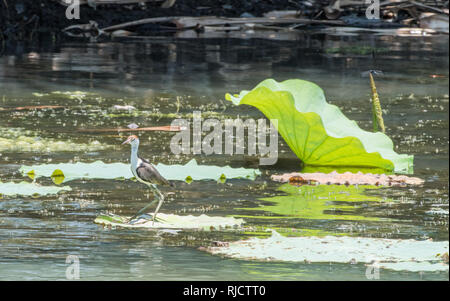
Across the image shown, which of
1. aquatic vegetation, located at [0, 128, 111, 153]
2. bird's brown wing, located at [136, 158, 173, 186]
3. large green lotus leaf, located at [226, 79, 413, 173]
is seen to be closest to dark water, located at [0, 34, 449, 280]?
aquatic vegetation, located at [0, 128, 111, 153]

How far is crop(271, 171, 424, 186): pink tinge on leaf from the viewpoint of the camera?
7234 millimetres

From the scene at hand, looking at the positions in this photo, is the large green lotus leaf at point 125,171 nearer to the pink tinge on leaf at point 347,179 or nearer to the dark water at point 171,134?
the dark water at point 171,134

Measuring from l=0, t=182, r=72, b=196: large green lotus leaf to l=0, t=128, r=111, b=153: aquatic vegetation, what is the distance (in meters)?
1.40

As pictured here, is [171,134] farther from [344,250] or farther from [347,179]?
[344,250]

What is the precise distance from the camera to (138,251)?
523 centimetres

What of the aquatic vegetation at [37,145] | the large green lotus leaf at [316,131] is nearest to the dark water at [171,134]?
the aquatic vegetation at [37,145]

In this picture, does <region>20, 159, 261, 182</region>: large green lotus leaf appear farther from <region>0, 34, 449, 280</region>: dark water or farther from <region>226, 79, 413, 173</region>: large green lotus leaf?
<region>226, 79, 413, 173</region>: large green lotus leaf

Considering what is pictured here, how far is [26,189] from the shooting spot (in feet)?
22.0

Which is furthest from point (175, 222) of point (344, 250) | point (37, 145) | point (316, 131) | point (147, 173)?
point (37, 145)

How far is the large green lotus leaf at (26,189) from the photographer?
6.62m

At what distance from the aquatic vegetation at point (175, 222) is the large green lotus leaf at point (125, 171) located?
1278mm

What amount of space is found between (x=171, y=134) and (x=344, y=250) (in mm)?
4068

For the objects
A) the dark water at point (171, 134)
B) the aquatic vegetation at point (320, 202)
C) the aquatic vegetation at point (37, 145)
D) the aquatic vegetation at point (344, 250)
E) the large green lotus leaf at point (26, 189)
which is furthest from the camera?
the aquatic vegetation at point (37, 145)
